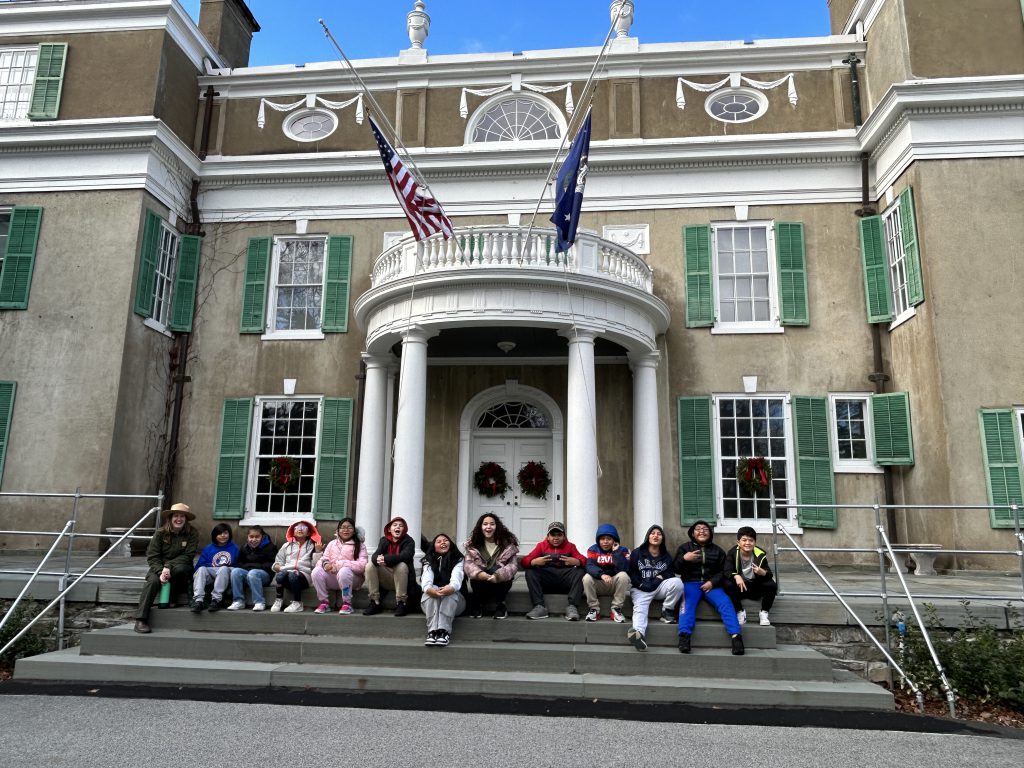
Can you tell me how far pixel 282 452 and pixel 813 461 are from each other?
9177 mm

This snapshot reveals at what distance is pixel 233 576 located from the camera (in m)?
8.09

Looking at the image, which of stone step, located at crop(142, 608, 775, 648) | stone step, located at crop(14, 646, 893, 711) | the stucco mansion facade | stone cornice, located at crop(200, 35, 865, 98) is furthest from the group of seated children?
stone cornice, located at crop(200, 35, 865, 98)

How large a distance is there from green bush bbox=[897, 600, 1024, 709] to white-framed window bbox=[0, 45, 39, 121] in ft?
53.6

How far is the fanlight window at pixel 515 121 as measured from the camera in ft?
47.9

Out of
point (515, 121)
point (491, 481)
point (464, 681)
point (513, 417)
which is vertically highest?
point (515, 121)

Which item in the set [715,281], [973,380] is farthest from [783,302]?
[973,380]

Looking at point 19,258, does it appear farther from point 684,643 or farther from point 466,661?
point 684,643

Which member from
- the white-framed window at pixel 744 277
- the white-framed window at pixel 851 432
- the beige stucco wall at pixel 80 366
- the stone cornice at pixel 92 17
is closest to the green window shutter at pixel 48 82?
the stone cornice at pixel 92 17

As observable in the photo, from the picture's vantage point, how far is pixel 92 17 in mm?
14078

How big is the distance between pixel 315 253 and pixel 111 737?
34.1 ft

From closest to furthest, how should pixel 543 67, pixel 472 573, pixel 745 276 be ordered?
pixel 472 573
pixel 745 276
pixel 543 67

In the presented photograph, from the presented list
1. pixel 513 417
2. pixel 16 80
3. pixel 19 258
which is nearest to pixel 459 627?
pixel 513 417

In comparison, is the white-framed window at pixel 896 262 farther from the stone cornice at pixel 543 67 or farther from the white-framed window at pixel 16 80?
the white-framed window at pixel 16 80

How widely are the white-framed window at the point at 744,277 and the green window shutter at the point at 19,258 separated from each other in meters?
12.1
